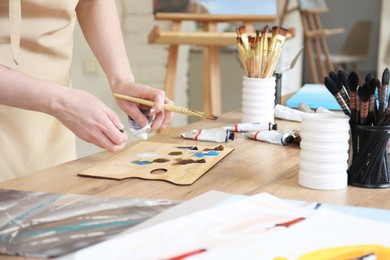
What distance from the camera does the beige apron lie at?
1.33m

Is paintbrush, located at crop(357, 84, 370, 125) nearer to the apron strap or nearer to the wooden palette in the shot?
the wooden palette

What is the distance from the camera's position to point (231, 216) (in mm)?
845

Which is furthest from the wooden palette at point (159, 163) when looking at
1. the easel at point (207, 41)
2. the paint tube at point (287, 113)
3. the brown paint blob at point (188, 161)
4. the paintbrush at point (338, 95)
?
the easel at point (207, 41)

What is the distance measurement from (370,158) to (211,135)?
0.41 meters

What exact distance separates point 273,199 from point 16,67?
678 mm

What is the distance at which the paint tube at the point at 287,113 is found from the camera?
1.57m

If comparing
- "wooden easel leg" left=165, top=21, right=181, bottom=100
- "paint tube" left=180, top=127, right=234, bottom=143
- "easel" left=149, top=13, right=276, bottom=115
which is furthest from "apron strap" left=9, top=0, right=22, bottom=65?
"wooden easel leg" left=165, top=21, right=181, bottom=100

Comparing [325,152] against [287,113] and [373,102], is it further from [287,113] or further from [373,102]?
[287,113]

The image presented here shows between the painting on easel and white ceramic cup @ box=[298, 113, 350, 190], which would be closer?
white ceramic cup @ box=[298, 113, 350, 190]

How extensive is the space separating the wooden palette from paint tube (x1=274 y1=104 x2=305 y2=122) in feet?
1.16

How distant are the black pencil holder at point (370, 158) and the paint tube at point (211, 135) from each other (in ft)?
1.19

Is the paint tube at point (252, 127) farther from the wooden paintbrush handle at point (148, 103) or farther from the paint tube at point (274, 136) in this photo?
the wooden paintbrush handle at point (148, 103)

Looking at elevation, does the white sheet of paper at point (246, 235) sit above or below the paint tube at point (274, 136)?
below

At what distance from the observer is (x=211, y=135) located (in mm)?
1356
